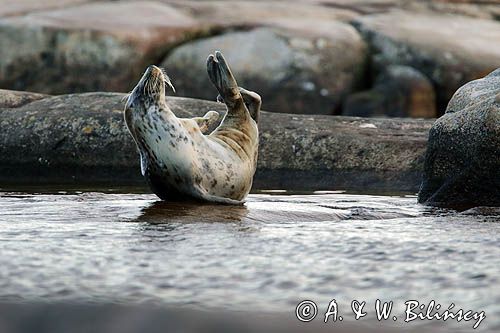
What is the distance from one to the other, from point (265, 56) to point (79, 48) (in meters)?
2.54

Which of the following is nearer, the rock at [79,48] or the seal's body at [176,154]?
the seal's body at [176,154]

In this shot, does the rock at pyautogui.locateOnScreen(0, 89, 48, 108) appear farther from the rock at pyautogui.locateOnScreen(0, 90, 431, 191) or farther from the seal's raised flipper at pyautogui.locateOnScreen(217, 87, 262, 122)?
the seal's raised flipper at pyautogui.locateOnScreen(217, 87, 262, 122)

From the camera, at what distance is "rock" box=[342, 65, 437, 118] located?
49.8 ft

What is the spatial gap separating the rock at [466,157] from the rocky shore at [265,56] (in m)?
8.17

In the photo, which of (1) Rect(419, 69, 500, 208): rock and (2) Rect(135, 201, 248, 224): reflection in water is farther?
(1) Rect(419, 69, 500, 208): rock

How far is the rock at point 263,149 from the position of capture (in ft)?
30.5

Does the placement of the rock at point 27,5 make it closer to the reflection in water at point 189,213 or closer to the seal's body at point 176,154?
the seal's body at point 176,154

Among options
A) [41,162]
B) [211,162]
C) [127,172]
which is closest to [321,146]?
[127,172]

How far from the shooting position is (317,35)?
52.4ft

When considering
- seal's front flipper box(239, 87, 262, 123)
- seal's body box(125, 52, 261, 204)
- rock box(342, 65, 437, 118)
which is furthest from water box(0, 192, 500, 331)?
rock box(342, 65, 437, 118)

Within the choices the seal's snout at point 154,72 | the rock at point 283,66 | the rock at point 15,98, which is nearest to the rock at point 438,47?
the rock at point 283,66

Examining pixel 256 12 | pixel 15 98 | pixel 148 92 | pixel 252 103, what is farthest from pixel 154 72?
pixel 256 12

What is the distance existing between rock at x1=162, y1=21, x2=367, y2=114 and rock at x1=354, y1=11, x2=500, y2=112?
0.50 m

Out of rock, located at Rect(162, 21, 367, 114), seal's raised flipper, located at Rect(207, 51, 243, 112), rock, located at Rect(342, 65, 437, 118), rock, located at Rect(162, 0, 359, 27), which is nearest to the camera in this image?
seal's raised flipper, located at Rect(207, 51, 243, 112)
